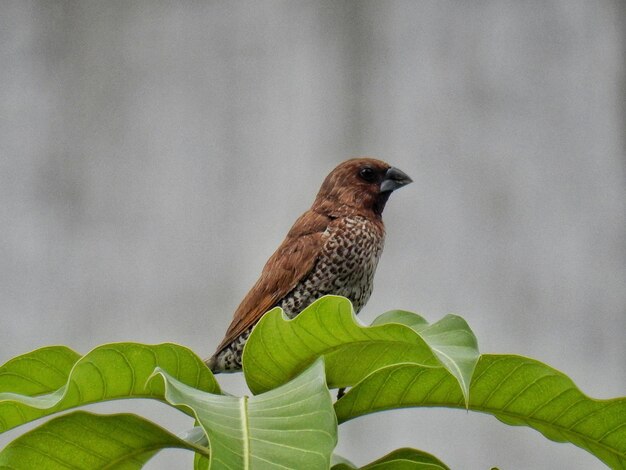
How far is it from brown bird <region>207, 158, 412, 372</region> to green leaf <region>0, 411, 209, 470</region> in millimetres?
679

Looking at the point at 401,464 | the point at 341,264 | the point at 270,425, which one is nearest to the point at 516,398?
the point at 401,464

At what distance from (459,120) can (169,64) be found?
1.03m

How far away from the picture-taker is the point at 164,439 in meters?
0.97

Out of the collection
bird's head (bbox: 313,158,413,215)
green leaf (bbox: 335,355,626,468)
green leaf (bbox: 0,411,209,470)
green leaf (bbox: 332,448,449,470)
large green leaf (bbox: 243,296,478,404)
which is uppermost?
bird's head (bbox: 313,158,413,215)

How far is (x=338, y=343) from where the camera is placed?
1.00 metres

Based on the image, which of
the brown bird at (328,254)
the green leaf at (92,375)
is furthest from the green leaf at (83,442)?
the brown bird at (328,254)

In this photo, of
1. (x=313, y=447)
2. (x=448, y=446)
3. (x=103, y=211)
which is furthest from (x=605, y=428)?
(x=103, y=211)

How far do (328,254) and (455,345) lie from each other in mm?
835

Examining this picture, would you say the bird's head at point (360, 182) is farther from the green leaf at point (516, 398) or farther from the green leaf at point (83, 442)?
the green leaf at point (83, 442)

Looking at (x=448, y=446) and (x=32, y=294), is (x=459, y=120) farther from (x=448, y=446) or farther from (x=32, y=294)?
(x=32, y=294)

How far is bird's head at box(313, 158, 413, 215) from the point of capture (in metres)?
1.72

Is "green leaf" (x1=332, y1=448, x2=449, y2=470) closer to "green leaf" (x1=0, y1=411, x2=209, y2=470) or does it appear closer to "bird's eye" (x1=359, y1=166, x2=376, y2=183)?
"green leaf" (x1=0, y1=411, x2=209, y2=470)

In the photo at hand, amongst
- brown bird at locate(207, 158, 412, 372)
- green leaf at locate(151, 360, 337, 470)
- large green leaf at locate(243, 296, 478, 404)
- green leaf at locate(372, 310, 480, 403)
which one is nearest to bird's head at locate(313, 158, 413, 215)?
brown bird at locate(207, 158, 412, 372)

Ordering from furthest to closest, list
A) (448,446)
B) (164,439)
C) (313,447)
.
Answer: (448,446)
(164,439)
(313,447)
